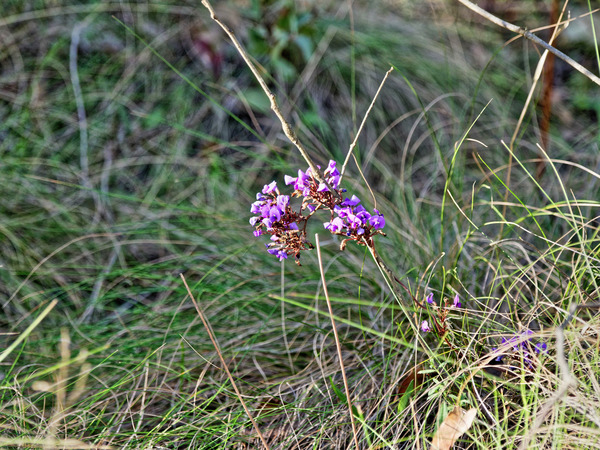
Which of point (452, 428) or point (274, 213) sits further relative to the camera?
point (452, 428)

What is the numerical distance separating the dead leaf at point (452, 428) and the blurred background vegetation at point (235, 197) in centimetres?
13

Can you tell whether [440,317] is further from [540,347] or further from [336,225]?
[336,225]

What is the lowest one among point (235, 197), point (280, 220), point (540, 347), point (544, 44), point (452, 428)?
point (235, 197)

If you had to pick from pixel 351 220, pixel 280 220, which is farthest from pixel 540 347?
pixel 280 220

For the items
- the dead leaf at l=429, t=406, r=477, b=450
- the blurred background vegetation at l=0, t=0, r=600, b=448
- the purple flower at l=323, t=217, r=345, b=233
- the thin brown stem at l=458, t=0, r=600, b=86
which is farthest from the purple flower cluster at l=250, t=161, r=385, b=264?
the thin brown stem at l=458, t=0, r=600, b=86

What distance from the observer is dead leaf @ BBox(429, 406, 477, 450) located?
4.04 feet

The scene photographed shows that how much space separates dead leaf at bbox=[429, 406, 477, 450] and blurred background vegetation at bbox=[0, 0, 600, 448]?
0.13 meters

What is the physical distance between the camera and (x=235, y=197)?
2.31 m

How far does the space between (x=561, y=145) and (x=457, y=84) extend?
0.59 m

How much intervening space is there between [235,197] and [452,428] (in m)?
1.35

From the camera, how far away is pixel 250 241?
2041mm

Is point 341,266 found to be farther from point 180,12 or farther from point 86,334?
point 180,12

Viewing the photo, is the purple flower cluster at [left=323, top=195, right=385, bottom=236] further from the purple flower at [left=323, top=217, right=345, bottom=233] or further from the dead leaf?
the dead leaf

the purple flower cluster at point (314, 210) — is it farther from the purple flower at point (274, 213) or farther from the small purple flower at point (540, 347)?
the small purple flower at point (540, 347)
